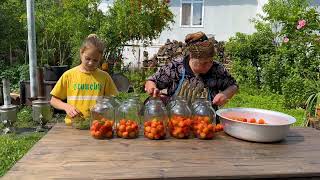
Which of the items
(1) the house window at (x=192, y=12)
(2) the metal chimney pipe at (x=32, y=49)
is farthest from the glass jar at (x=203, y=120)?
(1) the house window at (x=192, y=12)

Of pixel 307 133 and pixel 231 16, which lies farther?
pixel 231 16

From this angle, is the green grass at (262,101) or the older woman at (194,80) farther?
the green grass at (262,101)

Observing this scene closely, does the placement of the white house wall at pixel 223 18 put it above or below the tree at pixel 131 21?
above

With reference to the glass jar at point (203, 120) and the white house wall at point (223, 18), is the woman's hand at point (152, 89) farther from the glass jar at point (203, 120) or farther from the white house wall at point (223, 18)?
the white house wall at point (223, 18)

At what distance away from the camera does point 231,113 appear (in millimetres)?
2402

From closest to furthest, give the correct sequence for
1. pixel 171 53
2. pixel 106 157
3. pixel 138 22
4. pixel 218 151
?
pixel 106 157
pixel 218 151
pixel 138 22
pixel 171 53

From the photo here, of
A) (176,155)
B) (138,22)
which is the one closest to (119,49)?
(138,22)

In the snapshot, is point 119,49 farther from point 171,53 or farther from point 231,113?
point 231,113

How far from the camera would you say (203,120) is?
2.16 m

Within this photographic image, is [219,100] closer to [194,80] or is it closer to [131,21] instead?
[194,80]

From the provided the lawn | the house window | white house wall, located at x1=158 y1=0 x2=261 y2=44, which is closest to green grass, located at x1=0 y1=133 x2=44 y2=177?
the lawn

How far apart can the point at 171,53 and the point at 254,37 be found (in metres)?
3.08

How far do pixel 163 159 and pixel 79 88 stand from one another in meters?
1.17

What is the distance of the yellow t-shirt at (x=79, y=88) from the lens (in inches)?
106
